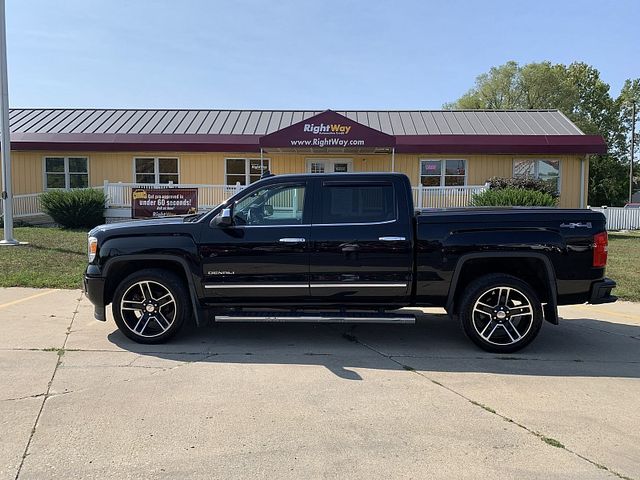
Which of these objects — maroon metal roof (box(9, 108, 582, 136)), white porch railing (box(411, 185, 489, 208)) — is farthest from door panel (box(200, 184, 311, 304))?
maroon metal roof (box(9, 108, 582, 136))

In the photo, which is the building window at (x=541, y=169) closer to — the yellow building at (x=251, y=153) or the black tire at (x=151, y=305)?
the yellow building at (x=251, y=153)

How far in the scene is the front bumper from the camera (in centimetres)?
579

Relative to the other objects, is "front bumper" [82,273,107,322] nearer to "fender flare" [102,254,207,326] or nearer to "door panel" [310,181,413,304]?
"fender flare" [102,254,207,326]

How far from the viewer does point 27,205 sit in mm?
20062

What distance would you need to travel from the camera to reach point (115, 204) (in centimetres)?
1895

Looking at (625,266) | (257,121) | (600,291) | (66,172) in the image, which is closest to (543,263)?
(600,291)

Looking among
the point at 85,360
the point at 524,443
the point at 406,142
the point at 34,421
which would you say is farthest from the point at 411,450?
the point at 406,142

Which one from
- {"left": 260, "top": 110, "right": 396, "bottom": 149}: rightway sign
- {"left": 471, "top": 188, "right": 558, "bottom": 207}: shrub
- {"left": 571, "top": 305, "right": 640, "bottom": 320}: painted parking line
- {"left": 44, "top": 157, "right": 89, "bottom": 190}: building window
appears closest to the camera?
{"left": 571, "top": 305, "right": 640, "bottom": 320}: painted parking line

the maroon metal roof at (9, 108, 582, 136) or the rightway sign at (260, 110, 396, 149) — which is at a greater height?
the maroon metal roof at (9, 108, 582, 136)

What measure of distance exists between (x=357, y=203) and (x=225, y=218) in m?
1.49

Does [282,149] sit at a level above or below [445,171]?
above

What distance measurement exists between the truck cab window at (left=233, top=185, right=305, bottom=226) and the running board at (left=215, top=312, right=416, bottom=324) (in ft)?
3.36

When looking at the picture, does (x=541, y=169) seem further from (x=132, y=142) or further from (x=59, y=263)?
(x=59, y=263)

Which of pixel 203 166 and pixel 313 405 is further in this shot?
pixel 203 166
